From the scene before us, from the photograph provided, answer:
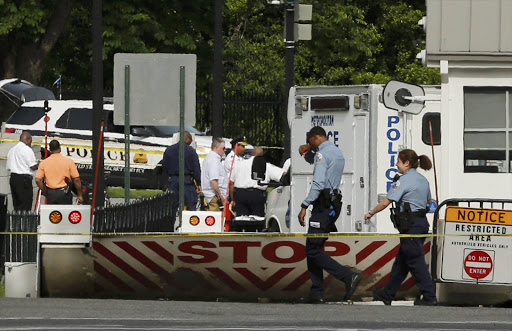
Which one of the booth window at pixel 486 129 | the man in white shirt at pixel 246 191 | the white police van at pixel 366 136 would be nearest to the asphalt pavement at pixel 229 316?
the booth window at pixel 486 129

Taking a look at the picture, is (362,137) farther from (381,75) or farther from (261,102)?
(381,75)

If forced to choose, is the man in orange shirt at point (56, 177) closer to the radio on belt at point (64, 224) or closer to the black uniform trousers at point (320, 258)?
the radio on belt at point (64, 224)

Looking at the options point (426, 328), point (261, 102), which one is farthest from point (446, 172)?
point (261, 102)

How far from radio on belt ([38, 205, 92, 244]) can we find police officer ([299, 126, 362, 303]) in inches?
81.0

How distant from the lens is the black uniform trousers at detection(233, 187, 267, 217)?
75.2ft

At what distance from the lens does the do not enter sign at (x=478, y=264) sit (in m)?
15.0

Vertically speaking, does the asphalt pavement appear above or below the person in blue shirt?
below

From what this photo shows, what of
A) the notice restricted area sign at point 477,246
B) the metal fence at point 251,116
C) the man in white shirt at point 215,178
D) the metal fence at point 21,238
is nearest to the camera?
the notice restricted area sign at point 477,246

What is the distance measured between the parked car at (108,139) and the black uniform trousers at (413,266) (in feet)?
51.4

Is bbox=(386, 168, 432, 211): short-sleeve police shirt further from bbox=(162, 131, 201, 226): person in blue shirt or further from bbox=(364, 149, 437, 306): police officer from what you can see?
bbox=(162, 131, 201, 226): person in blue shirt

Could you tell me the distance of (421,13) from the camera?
4400cm

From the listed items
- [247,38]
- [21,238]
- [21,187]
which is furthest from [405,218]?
[247,38]

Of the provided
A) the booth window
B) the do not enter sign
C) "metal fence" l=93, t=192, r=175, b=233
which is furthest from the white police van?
the do not enter sign

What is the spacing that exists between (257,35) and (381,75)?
3.55m
